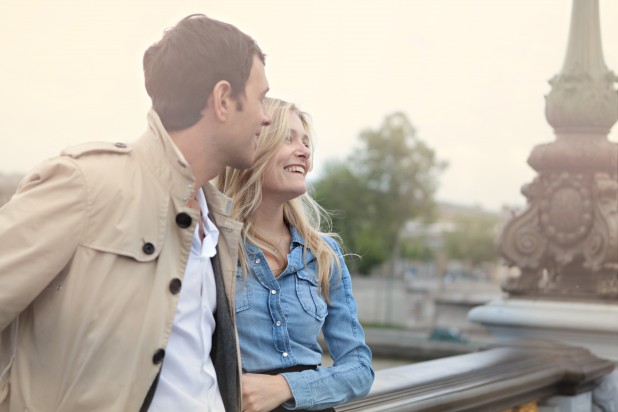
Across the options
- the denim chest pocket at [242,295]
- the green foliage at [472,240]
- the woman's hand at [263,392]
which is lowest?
the woman's hand at [263,392]

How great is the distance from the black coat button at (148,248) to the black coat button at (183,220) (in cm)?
9

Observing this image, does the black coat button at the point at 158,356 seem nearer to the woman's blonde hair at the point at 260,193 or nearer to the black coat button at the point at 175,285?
the black coat button at the point at 175,285

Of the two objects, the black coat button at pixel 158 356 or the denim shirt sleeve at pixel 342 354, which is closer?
the black coat button at pixel 158 356

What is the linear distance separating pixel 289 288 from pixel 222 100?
0.72 meters

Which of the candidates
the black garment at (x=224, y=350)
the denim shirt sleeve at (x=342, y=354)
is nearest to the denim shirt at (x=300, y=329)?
the denim shirt sleeve at (x=342, y=354)

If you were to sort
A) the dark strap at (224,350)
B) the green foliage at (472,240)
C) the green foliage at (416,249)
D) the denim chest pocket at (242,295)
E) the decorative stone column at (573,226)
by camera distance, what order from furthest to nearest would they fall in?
the green foliage at (472,240)
the green foliage at (416,249)
the decorative stone column at (573,226)
the denim chest pocket at (242,295)
the dark strap at (224,350)

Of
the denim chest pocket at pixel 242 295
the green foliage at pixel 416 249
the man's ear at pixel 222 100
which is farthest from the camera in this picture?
the green foliage at pixel 416 249

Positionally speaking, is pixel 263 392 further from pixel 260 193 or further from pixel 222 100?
pixel 222 100

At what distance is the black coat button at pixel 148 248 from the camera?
1.93 meters

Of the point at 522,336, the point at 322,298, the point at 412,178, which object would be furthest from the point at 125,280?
the point at 412,178

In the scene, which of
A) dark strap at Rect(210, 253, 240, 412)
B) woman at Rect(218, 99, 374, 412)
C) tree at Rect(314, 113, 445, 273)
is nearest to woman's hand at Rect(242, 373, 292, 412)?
woman at Rect(218, 99, 374, 412)

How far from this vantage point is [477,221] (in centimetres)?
7488

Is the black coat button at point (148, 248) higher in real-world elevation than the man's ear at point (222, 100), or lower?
lower

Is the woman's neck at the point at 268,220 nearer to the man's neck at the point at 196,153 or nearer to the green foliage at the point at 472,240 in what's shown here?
the man's neck at the point at 196,153
